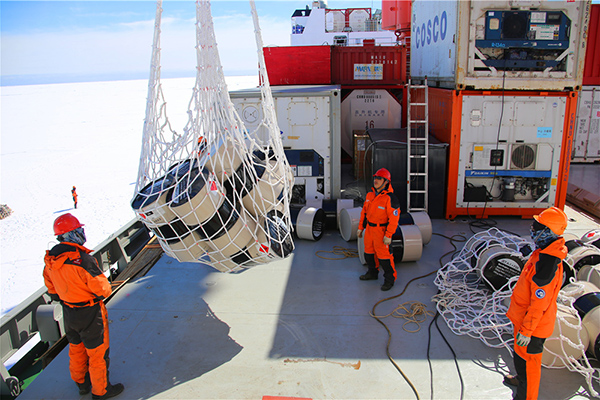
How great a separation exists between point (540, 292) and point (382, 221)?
A: 8.60ft

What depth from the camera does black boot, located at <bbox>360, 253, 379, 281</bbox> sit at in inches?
248

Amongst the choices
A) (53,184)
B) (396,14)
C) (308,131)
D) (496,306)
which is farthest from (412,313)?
A: (53,184)

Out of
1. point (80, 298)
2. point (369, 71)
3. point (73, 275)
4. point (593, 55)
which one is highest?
point (593, 55)

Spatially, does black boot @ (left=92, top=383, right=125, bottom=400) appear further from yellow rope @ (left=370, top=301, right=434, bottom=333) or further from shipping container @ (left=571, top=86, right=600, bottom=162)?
shipping container @ (left=571, top=86, right=600, bottom=162)

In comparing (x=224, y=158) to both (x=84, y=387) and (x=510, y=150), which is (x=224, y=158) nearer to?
(x=84, y=387)

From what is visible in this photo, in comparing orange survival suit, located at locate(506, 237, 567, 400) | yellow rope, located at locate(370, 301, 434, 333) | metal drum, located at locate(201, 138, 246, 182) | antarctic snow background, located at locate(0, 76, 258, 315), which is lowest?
antarctic snow background, located at locate(0, 76, 258, 315)

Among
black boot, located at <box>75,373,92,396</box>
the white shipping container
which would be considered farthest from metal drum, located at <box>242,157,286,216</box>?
the white shipping container

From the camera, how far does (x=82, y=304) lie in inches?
152

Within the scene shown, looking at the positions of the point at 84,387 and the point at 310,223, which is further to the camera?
the point at 310,223

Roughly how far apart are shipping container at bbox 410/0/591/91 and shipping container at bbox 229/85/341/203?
8.79 ft

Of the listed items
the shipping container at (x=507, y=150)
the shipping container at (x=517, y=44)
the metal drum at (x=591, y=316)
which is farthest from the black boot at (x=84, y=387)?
the shipping container at (x=517, y=44)

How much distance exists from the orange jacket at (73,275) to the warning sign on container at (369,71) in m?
10.8

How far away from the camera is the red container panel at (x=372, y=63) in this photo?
12.8 meters

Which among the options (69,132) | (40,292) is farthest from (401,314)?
(69,132)
